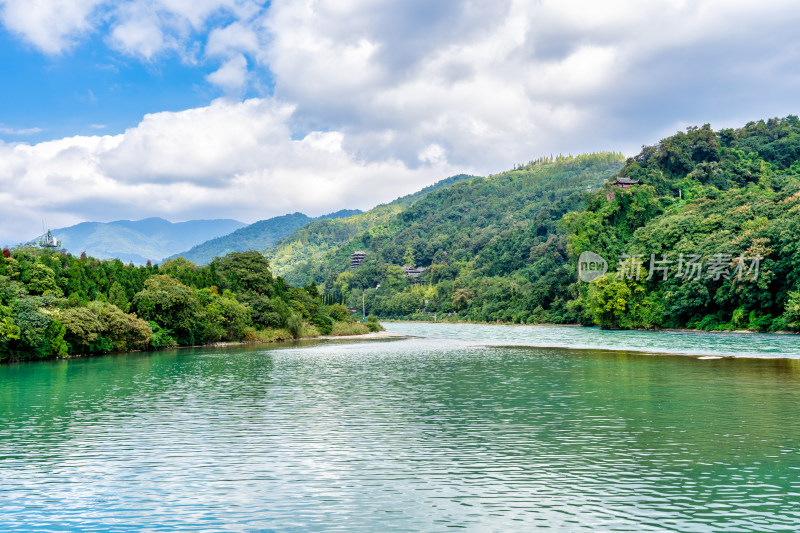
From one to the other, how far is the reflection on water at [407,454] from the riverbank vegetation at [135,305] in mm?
14180

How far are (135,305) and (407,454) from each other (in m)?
43.3

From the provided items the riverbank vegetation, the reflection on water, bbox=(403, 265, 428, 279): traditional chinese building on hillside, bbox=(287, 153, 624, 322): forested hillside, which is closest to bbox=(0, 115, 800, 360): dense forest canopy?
the riverbank vegetation

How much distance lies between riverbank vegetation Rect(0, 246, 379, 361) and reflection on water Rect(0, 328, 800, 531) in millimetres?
14180

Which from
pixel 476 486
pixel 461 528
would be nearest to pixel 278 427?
pixel 476 486

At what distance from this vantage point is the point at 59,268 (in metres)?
49.0

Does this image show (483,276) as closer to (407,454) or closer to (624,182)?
(624,182)

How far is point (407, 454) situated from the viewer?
14.8m

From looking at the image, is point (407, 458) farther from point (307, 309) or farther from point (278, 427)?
point (307, 309)

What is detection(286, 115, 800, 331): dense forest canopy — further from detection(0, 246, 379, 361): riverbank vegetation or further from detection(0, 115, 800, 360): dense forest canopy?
detection(0, 246, 379, 361): riverbank vegetation

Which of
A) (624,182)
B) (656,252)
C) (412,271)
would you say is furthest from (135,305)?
(412,271)

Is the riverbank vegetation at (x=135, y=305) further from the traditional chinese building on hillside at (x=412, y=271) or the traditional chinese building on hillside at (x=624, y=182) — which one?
the traditional chinese building on hillside at (x=412, y=271)

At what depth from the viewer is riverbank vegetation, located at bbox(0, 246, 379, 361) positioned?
41.6 meters

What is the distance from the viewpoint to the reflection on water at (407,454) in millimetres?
10617

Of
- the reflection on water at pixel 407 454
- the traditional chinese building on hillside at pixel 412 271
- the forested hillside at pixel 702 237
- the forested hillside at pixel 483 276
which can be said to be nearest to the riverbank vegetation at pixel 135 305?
the reflection on water at pixel 407 454
